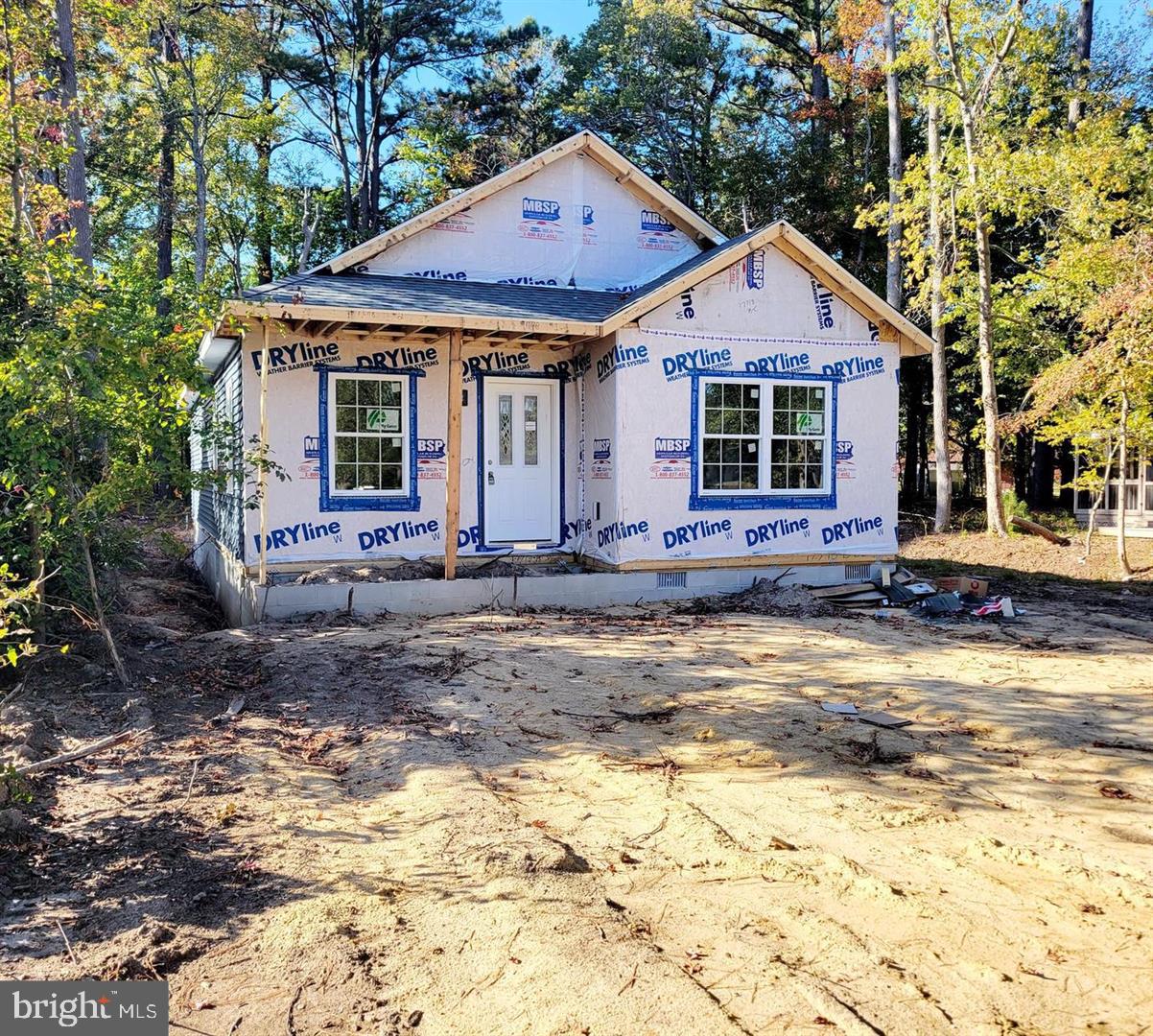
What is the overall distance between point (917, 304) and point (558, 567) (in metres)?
11.6

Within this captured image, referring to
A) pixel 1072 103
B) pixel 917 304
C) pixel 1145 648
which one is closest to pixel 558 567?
pixel 1145 648

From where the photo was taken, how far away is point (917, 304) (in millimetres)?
18500

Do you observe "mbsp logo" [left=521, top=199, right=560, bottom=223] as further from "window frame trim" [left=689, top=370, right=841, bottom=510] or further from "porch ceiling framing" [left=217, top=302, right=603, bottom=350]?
"window frame trim" [left=689, top=370, right=841, bottom=510]

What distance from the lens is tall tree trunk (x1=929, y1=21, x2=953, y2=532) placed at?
17.2m

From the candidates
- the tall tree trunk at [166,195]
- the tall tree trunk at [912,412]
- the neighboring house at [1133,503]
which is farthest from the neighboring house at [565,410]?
Answer: the tall tree trunk at [166,195]

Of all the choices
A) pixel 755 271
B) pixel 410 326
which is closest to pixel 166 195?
pixel 410 326

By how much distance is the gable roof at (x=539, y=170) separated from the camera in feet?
40.5

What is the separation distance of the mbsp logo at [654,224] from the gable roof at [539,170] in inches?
3.5

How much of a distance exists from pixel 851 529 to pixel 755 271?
12.7 ft

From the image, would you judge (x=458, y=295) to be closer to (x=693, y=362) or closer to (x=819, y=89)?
(x=693, y=362)

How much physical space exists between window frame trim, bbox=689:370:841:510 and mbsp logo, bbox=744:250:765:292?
119cm

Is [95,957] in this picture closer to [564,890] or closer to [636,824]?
[564,890]

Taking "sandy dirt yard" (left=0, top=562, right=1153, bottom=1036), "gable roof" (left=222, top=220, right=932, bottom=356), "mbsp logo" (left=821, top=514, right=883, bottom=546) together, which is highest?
"gable roof" (left=222, top=220, right=932, bottom=356)

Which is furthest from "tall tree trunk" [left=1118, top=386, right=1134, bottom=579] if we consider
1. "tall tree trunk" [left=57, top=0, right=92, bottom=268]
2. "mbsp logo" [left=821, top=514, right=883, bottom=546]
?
"tall tree trunk" [left=57, top=0, right=92, bottom=268]
